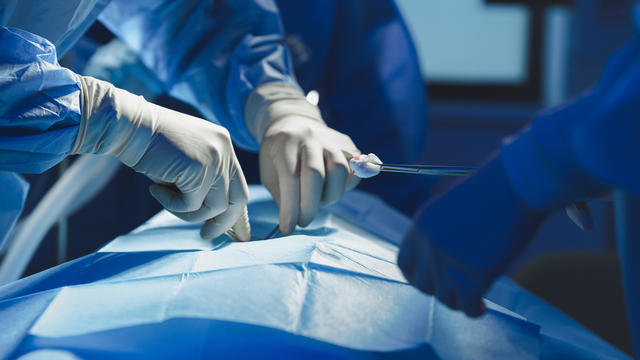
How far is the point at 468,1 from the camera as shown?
2.79m

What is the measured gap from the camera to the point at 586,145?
50cm

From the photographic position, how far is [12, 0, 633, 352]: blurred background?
2062 mm

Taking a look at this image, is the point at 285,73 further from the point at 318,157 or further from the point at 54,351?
the point at 54,351

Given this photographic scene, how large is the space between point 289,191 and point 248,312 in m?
0.39

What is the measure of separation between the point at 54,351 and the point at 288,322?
28 centimetres

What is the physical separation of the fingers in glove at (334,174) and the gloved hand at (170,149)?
0.17 m

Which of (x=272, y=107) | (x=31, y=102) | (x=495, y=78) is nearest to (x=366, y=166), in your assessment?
(x=272, y=107)

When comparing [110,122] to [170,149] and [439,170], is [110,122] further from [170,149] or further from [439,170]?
[439,170]

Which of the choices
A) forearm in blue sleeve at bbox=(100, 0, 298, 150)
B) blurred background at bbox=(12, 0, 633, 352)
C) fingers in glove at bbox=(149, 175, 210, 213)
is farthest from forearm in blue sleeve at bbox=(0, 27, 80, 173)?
blurred background at bbox=(12, 0, 633, 352)

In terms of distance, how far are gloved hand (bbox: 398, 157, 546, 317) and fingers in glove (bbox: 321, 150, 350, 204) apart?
362 mm

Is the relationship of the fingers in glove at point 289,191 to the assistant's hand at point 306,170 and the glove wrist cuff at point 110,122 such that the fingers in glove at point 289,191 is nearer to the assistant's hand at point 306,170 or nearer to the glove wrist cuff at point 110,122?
the assistant's hand at point 306,170

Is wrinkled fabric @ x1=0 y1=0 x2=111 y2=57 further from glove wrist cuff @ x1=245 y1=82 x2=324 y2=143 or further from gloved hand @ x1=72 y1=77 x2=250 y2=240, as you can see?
glove wrist cuff @ x1=245 y1=82 x2=324 y2=143

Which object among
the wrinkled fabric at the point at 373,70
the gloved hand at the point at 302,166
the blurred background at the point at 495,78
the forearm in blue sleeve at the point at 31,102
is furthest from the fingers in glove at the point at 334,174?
the blurred background at the point at 495,78

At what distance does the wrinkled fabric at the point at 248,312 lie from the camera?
652 mm
